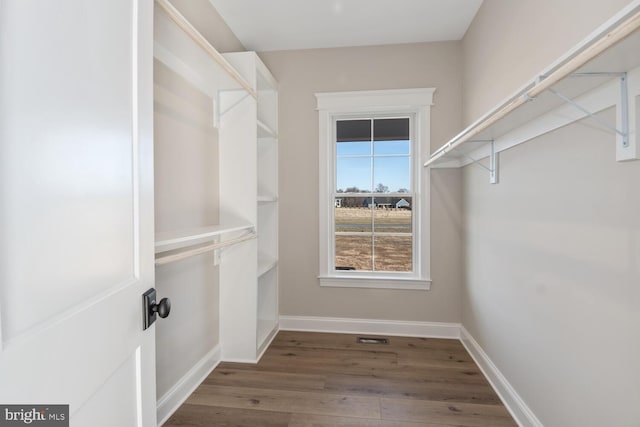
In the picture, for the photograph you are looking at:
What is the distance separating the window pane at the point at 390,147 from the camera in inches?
118

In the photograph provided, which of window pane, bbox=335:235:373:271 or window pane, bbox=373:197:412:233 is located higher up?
window pane, bbox=373:197:412:233

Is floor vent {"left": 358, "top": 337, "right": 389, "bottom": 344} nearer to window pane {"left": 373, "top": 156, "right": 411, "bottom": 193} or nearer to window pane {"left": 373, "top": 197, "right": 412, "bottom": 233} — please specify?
window pane {"left": 373, "top": 197, "right": 412, "bottom": 233}

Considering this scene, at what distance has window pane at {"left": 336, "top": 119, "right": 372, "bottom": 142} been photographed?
3031 mm

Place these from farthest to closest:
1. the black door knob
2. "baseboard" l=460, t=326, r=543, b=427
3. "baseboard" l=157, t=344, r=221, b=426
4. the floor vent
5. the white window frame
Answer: the white window frame, the floor vent, "baseboard" l=157, t=344, r=221, b=426, "baseboard" l=460, t=326, r=543, b=427, the black door knob

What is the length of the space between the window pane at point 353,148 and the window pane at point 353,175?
0.15 feet

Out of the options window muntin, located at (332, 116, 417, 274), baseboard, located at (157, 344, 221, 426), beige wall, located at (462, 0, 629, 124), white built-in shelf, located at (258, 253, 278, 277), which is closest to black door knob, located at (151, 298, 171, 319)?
baseboard, located at (157, 344, 221, 426)

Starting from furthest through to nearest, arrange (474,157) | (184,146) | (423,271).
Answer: (423,271)
(474,157)
(184,146)

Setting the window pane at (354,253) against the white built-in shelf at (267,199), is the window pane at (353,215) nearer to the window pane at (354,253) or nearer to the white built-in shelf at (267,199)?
the window pane at (354,253)

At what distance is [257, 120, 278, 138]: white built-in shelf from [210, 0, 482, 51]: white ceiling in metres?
0.76

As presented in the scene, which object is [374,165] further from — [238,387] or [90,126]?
[90,126]

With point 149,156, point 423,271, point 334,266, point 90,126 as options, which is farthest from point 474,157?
point 90,126

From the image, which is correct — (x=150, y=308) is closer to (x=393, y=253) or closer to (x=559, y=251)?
(x=559, y=251)

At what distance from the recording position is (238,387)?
6.86ft

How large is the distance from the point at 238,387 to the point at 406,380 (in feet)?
3.62
